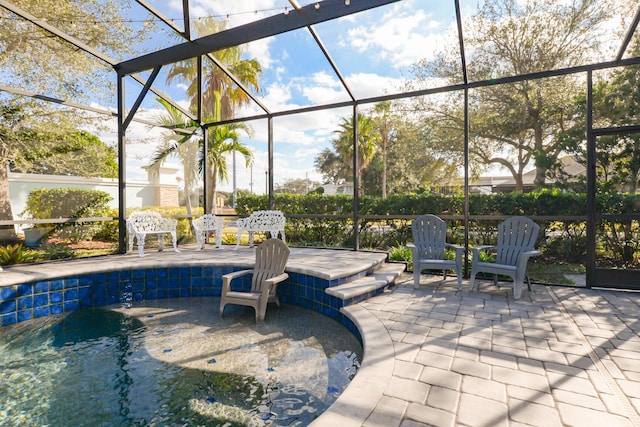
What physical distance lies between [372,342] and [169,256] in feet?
14.5

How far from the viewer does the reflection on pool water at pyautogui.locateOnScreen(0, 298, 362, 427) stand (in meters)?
2.18

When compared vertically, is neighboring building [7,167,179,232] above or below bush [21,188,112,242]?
above

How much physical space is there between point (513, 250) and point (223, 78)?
948 centimetres

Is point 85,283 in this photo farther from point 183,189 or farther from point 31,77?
point 183,189

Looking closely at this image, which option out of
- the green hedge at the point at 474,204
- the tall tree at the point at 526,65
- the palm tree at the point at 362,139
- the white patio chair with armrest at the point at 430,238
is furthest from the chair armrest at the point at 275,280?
the palm tree at the point at 362,139

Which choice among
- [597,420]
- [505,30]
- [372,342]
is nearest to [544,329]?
[597,420]

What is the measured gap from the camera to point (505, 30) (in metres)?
10.5

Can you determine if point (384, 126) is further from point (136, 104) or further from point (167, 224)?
point (167, 224)

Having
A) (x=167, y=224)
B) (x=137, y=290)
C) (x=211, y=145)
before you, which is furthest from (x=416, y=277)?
(x=211, y=145)

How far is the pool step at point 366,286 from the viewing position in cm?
384

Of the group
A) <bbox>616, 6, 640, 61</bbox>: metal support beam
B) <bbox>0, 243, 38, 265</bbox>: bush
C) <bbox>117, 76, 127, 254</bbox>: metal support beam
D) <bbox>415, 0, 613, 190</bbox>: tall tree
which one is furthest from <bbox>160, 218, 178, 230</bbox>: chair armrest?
<bbox>415, 0, 613, 190</bbox>: tall tree

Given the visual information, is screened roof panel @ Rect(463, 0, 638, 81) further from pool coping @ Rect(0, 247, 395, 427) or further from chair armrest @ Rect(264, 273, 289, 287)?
chair armrest @ Rect(264, 273, 289, 287)

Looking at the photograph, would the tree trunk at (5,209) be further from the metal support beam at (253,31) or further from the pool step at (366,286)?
the pool step at (366,286)

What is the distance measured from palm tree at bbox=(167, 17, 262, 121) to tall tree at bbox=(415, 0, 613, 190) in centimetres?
677
